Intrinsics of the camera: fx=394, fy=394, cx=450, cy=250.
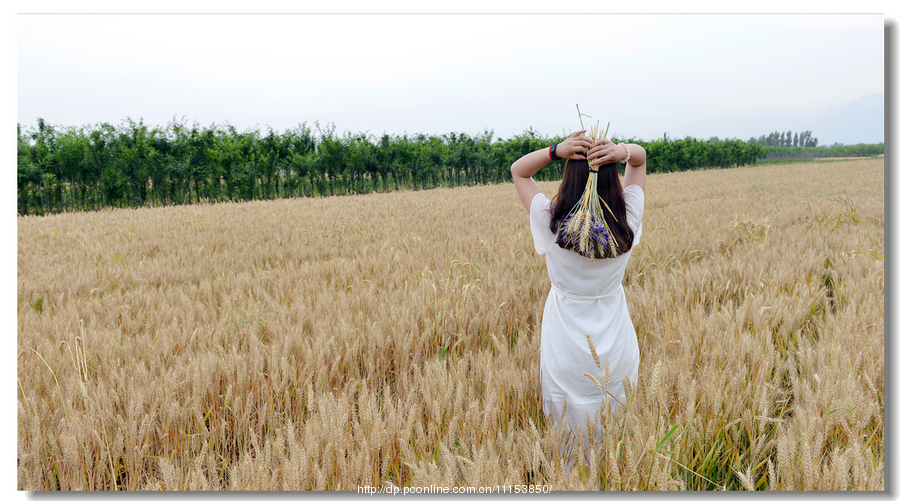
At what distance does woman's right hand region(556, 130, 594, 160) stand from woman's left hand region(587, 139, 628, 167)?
29 mm

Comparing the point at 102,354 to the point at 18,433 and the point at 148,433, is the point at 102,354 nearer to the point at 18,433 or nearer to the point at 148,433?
the point at 18,433

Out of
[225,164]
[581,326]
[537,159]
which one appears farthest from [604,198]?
[225,164]

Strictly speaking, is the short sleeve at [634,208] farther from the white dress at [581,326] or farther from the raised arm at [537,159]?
the raised arm at [537,159]

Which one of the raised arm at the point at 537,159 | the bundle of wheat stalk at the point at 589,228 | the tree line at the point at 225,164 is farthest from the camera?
the tree line at the point at 225,164

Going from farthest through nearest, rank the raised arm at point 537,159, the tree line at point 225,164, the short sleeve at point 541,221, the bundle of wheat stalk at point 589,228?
the tree line at point 225,164, the short sleeve at point 541,221, the raised arm at point 537,159, the bundle of wheat stalk at point 589,228

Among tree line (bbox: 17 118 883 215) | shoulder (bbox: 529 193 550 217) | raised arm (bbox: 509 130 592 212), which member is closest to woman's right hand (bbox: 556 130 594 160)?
raised arm (bbox: 509 130 592 212)

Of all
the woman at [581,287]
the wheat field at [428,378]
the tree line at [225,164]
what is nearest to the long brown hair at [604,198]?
the woman at [581,287]

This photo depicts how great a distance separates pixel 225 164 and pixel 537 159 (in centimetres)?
3234

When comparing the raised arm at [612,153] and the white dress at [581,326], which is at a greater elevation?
the raised arm at [612,153]

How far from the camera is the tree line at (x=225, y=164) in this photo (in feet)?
77.6

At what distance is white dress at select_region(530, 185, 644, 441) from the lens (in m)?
1.83

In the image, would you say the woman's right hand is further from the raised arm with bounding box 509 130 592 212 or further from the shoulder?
the shoulder

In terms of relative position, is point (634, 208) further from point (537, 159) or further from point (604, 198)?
point (537, 159)

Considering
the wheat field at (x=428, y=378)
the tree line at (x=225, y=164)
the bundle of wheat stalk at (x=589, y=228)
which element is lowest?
the wheat field at (x=428, y=378)
